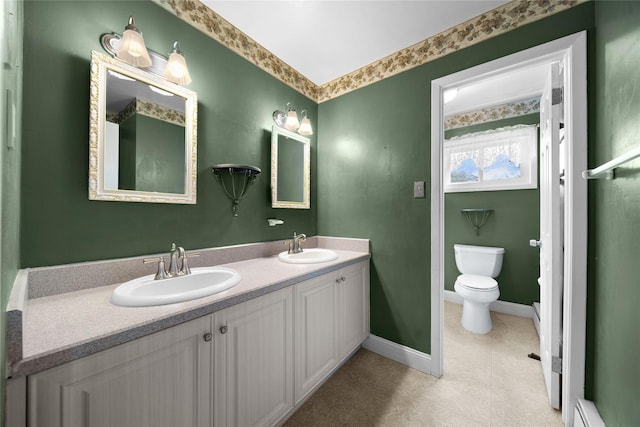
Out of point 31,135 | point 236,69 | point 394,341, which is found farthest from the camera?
point 394,341

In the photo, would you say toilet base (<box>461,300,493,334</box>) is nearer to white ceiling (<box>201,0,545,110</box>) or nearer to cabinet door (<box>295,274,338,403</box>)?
cabinet door (<box>295,274,338,403</box>)

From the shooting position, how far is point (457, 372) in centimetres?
172

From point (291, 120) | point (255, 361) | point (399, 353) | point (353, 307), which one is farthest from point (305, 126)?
point (399, 353)

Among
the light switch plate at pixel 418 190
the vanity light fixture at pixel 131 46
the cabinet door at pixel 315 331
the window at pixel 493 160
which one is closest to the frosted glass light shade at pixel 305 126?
the light switch plate at pixel 418 190

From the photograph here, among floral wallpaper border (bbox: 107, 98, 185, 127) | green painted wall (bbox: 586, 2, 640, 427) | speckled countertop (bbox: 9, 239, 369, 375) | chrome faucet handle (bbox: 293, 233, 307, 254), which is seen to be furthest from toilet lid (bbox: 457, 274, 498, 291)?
floral wallpaper border (bbox: 107, 98, 185, 127)

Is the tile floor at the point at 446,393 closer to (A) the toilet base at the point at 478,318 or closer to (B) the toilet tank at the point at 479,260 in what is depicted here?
(A) the toilet base at the point at 478,318

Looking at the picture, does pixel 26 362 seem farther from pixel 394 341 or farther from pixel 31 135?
pixel 394 341

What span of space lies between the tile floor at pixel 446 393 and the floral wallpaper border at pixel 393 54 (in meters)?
2.28

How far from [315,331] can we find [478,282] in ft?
5.86

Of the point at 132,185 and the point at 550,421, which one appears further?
the point at 550,421

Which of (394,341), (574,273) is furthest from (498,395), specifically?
(574,273)

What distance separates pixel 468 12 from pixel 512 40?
12.9 inches

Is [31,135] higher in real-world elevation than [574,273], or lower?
higher

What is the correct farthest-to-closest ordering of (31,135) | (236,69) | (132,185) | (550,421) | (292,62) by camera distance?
(292,62), (236,69), (550,421), (132,185), (31,135)
